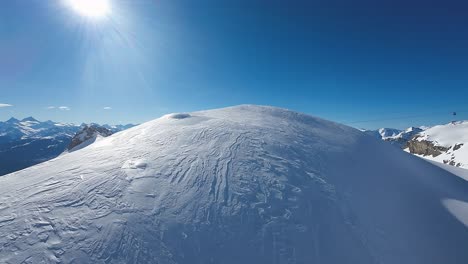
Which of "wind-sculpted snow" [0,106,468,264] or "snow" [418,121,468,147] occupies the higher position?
"snow" [418,121,468,147]

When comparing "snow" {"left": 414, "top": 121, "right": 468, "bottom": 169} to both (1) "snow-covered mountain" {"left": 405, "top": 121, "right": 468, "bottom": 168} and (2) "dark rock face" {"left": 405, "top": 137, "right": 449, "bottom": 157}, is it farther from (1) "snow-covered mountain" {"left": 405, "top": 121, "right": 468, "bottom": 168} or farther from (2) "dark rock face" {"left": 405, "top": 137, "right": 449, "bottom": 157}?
(2) "dark rock face" {"left": 405, "top": 137, "right": 449, "bottom": 157}

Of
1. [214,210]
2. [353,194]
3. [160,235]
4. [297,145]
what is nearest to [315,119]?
[297,145]

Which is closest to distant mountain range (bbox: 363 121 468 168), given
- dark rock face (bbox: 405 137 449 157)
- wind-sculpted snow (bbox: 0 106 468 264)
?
dark rock face (bbox: 405 137 449 157)

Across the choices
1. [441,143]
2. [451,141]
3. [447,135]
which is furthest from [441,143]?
[447,135]

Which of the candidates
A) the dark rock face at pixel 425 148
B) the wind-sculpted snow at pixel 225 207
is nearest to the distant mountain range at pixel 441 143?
the dark rock face at pixel 425 148

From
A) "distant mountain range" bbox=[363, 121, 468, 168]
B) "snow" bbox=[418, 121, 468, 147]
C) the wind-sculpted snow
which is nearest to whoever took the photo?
the wind-sculpted snow

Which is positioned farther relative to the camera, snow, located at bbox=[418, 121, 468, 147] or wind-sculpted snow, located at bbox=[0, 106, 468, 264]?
snow, located at bbox=[418, 121, 468, 147]

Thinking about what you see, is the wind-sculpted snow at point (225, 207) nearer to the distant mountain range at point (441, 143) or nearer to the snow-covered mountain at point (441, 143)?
the distant mountain range at point (441, 143)

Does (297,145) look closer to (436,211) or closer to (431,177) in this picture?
(436,211)
